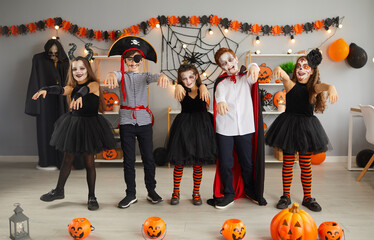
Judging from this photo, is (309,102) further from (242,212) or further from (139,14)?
(139,14)

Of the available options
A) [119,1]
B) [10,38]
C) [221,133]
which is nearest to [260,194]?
[221,133]

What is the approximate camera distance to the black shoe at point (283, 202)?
281cm

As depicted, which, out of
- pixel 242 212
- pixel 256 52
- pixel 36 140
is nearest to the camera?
pixel 242 212

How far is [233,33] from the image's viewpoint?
14.9 ft

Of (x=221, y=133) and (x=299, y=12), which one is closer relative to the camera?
(x=221, y=133)

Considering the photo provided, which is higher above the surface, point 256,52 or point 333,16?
point 333,16

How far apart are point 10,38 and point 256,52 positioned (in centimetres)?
342

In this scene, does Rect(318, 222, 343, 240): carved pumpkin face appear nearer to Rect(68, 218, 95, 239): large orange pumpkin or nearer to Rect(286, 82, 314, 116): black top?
Rect(286, 82, 314, 116): black top

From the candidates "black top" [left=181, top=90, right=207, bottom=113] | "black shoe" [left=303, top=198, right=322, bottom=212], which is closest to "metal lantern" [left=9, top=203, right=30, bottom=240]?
"black top" [left=181, top=90, right=207, bottom=113]

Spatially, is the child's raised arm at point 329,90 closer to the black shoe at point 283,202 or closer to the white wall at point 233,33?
the black shoe at point 283,202

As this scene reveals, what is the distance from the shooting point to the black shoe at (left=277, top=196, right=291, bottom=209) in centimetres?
281

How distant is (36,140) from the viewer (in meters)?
4.73

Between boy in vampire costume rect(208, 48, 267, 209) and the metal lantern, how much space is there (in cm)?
148

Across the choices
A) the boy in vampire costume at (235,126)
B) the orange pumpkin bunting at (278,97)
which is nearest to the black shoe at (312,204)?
the boy in vampire costume at (235,126)
